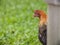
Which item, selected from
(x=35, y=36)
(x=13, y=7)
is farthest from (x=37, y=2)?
(x=35, y=36)

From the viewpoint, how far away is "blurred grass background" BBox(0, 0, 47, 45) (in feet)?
22.0

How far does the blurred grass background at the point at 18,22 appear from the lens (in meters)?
6.72

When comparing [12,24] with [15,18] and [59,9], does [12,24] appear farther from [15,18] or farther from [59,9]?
[59,9]

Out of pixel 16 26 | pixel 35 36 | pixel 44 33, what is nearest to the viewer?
pixel 44 33

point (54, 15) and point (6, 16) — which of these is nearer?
point (54, 15)

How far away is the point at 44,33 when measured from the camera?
5754mm

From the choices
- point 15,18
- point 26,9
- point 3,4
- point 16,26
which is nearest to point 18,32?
point 16,26

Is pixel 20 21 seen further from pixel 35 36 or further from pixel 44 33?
→ pixel 44 33

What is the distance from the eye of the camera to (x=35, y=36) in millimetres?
6875

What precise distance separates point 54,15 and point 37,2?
6286 millimetres

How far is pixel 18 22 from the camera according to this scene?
A: 26.4 feet

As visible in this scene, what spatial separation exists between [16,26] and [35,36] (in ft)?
3.20

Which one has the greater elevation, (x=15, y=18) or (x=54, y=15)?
(x=54, y=15)

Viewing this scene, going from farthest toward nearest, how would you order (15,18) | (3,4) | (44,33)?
(3,4) < (15,18) < (44,33)
